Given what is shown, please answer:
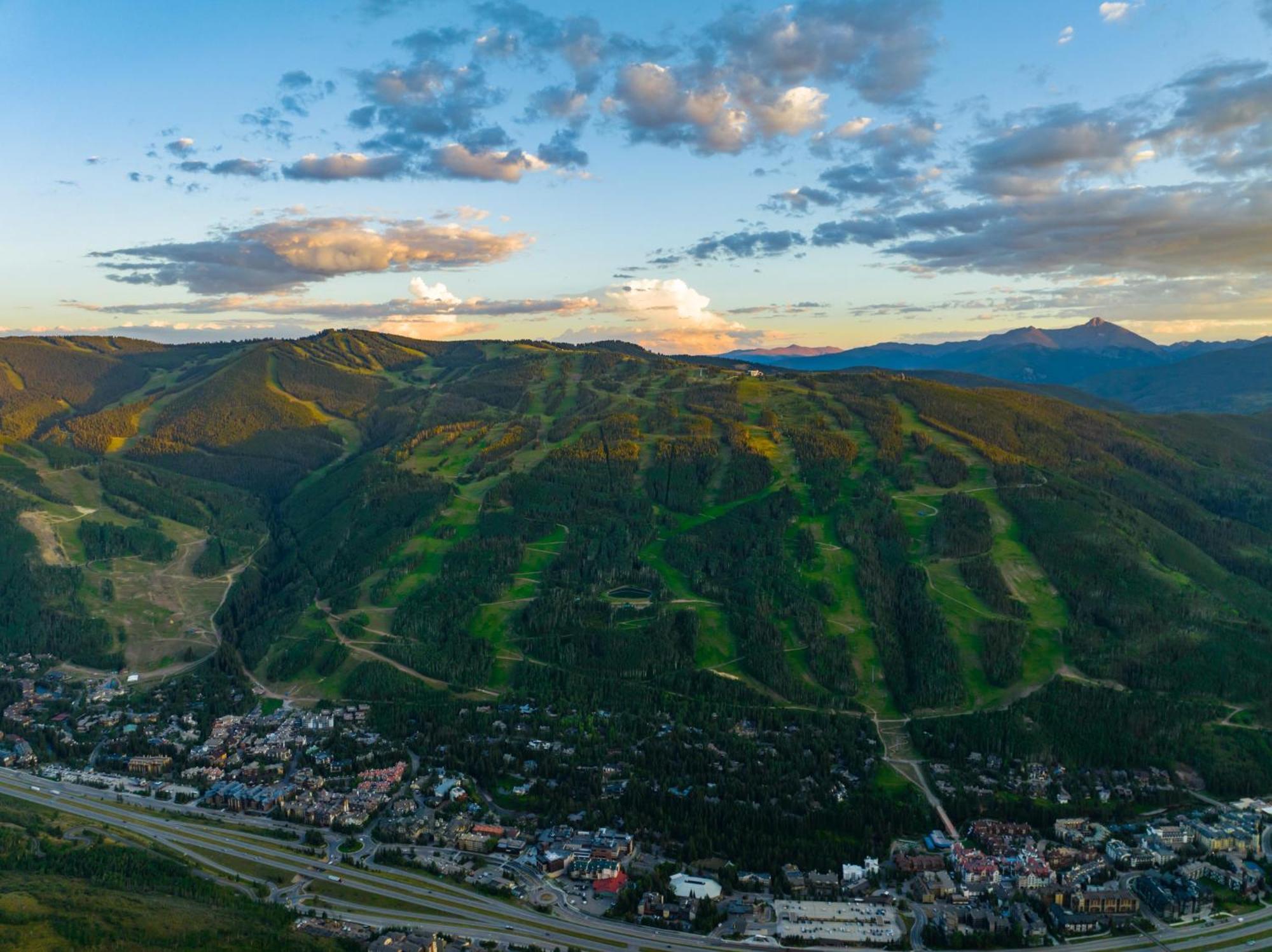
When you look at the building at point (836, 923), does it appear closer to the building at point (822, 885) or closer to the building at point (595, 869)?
the building at point (822, 885)

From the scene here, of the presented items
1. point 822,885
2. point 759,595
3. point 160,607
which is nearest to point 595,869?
point 822,885

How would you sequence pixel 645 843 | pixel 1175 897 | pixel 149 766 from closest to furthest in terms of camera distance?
pixel 1175 897 < pixel 645 843 < pixel 149 766

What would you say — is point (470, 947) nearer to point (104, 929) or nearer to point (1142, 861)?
point (104, 929)

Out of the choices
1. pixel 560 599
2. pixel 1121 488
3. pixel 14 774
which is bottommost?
pixel 14 774

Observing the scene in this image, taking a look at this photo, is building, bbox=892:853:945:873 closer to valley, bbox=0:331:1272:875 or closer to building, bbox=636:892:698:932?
valley, bbox=0:331:1272:875

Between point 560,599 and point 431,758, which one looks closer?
point 431,758

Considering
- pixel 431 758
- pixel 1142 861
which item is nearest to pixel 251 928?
pixel 431 758

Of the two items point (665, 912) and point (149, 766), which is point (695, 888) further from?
point (149, 766)

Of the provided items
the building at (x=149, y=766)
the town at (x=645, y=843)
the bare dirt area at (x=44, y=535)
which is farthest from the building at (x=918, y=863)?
the bare dirt area at (x=44, y=535)
